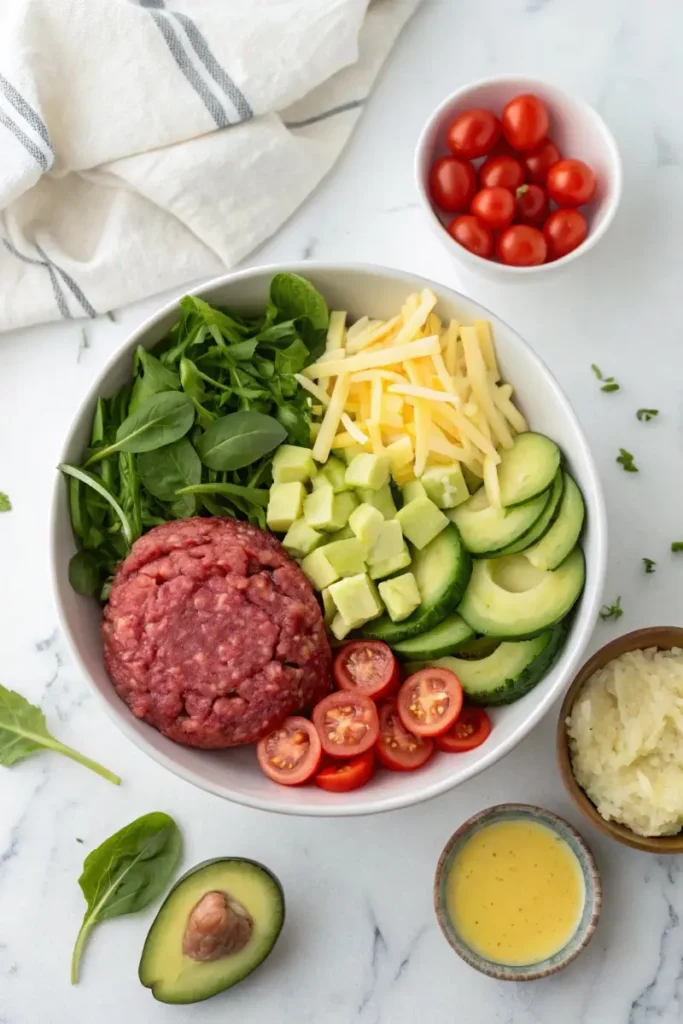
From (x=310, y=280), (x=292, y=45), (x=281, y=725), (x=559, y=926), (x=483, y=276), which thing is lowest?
(x=559, y=926)

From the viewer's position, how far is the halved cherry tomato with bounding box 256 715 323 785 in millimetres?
2510

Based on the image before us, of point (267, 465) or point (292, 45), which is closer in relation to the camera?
point (267, 465)

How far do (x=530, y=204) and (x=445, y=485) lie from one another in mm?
895

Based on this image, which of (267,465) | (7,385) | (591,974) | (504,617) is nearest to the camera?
(504,617)

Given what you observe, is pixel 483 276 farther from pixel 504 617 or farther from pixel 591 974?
pixel 591 974

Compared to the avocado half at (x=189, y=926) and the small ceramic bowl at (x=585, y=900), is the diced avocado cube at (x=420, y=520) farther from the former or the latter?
the avocado half at (x=189, y=926)

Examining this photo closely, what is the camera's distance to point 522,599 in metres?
2.49

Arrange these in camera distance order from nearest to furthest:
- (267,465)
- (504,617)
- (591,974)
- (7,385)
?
(504,617)
(267,465)
(591,974)
(7,385)

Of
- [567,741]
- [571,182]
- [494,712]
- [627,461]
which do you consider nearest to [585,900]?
[567,741]

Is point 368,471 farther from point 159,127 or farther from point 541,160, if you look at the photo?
point 159,127

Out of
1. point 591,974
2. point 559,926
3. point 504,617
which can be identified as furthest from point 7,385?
point 591,974

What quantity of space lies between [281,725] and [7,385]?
1.37m

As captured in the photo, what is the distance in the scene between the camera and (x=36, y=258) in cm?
300

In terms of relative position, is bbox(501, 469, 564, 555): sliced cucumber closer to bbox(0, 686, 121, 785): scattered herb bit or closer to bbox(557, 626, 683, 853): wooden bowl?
bbox(557, 626, 683, 853): wooden bowl
